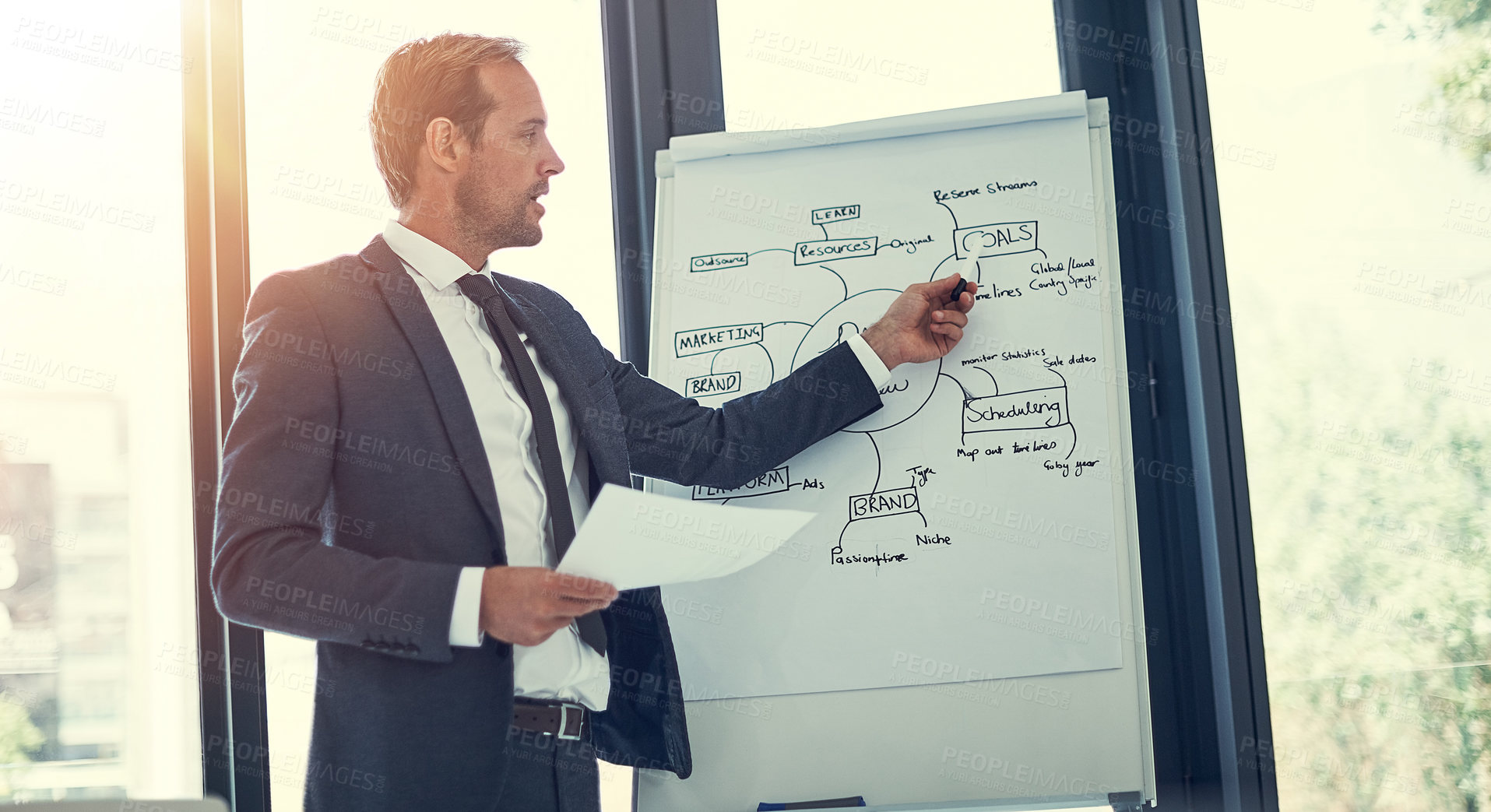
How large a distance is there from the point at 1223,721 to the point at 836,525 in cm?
80

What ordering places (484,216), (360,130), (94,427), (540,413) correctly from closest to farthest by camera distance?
1. (540,413)
2. (484,216)
3. (94,427)
4. (360,130)

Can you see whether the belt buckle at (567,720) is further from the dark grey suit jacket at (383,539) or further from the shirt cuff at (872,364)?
the shirt cuff at (872,364)

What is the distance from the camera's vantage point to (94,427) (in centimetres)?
189

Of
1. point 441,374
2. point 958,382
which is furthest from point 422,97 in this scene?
point 958,382

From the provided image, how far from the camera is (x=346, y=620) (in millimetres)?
1120

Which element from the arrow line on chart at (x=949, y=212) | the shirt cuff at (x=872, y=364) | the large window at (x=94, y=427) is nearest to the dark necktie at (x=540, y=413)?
the shirt cuff at (x=872, y=364)

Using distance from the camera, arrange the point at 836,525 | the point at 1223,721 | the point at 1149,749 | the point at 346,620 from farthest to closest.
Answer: the point at 1223,721 < the point at 836,525 < the point at 1149,749 < the point at 346,620

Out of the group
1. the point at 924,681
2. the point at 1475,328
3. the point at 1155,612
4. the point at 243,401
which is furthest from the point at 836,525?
the point at 1475,328

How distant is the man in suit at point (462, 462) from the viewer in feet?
3.74

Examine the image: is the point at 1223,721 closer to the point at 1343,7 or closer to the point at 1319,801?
the point at 1319,801

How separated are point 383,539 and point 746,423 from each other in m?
0.58

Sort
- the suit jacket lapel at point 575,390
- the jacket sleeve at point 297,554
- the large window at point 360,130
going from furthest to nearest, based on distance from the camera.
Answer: the large window at point 360,130 → the suit jacket lapel at point 575,390 → the jacket sleeve at point 297,554

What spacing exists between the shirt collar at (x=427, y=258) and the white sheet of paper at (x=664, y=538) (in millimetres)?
575

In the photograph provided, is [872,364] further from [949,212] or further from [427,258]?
[427,258]
